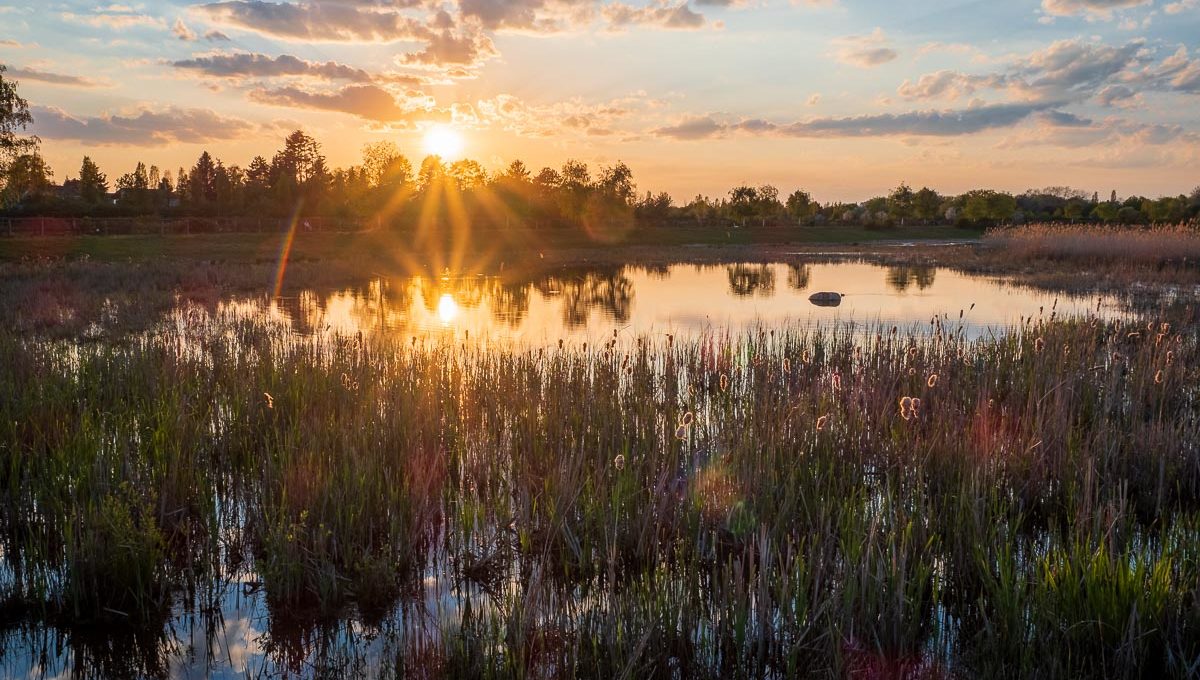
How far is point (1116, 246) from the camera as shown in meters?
33.2

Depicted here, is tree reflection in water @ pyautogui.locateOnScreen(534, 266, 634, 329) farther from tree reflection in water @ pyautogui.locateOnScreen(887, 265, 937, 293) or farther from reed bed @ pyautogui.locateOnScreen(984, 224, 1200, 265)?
reed bed @ pyautogui.locateOnScreen(984, 224, 1200, 265)

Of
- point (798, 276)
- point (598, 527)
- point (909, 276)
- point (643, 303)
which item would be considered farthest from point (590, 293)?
point (598, 527)

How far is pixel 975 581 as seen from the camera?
4.90 metres

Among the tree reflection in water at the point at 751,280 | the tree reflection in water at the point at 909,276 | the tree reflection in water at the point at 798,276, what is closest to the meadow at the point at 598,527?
the tree reflection in water at the point at 751,280

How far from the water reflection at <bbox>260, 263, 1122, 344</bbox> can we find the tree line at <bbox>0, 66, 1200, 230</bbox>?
44.3m

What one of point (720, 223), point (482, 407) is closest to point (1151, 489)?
point (482, 407)

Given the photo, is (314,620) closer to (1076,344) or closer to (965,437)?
(965,437)

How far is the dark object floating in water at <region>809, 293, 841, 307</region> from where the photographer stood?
23.9 metres

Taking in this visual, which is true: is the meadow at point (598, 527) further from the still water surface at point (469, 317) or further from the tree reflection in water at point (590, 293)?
the tree reflection in water at point (590, 293)

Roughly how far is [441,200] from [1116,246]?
6802 cm

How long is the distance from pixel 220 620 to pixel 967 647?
14.1 ft

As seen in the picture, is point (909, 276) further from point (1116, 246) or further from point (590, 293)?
point (590, 293)

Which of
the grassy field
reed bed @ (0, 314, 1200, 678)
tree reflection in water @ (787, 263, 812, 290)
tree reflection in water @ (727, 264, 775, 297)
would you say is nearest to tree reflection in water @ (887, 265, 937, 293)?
tree reflection in water @ (787, 263, 812, 290)

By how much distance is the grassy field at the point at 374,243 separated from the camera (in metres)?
42.3
